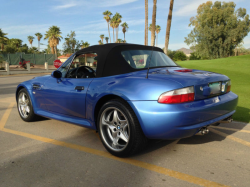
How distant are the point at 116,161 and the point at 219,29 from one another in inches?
1809

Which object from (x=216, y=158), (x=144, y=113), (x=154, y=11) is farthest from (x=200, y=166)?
(x=154, y=11)

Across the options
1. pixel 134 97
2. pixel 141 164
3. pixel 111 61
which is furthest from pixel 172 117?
pixel 111 61

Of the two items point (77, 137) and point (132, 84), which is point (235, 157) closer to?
point (132, 84)

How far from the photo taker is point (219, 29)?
43781 mm

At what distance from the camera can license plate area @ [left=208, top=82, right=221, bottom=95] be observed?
3.17 metres

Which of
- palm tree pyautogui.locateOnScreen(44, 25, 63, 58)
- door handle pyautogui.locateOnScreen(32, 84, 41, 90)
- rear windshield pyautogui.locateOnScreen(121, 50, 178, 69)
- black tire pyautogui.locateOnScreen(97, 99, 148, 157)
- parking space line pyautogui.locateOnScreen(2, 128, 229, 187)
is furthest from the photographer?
palm tree pyautogui.locateOnScreen(44, 25, 63, 58)

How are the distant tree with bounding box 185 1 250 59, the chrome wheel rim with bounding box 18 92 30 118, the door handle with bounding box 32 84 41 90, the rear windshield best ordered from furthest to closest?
the distant tree with bounding box 185 1 250 59 < the chrome wheel rim with bounding box 18 92 30 118 < the door handle with bounding box 32 84 41 90 < the rear windshield

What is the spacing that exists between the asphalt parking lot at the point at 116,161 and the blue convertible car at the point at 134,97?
1.06 ft

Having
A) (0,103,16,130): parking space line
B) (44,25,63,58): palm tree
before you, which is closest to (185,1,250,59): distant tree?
(44,25,63,58): palm tree

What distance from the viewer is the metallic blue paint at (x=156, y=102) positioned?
2.82 meters

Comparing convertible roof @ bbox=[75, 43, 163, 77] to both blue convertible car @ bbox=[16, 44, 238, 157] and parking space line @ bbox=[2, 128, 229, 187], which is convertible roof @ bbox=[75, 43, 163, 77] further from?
parking space line @ bbox=[2, 128, 229, 187]

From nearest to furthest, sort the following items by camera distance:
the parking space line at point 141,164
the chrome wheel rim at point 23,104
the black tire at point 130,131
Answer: the parking space line at point 141,164 → the black tire at point 130,131 → the chrome wheel rim at point 23,104

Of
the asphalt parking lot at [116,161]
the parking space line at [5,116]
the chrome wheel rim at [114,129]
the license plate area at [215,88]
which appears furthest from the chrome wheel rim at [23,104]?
the license plate area at [215,88]

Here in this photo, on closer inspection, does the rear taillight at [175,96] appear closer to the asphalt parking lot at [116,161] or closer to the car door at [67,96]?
the asphalt parking lot at [116,161]
